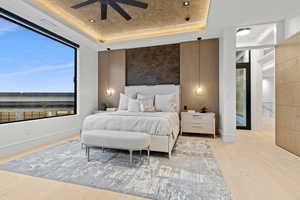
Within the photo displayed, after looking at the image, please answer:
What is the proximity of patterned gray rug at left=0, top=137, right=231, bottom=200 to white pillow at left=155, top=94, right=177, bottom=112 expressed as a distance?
1255 millimetres

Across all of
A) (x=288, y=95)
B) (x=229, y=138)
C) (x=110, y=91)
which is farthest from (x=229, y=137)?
(x=110, y=91)

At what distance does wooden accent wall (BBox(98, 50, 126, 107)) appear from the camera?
16.4ft

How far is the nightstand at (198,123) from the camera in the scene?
12.2 feet

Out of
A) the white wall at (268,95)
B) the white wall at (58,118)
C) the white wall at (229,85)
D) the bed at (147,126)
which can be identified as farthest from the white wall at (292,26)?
the white wall at (268,95)

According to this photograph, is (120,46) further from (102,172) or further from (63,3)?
(102,172)

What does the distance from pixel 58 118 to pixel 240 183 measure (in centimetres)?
401

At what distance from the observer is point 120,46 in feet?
15.7

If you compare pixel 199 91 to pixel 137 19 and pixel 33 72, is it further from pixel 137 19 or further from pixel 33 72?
pixel 33 72

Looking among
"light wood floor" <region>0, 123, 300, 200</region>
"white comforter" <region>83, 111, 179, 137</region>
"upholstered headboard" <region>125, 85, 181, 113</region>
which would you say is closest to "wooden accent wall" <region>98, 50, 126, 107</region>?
"upholstered headboard" <region>125, 85, 181, 113</region>

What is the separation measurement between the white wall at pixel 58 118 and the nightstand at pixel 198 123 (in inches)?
124

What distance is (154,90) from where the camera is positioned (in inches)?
176

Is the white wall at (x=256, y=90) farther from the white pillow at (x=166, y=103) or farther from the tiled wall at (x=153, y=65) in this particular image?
the white pillow at (x=166, y=103)

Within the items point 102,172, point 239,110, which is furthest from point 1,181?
point 239,110

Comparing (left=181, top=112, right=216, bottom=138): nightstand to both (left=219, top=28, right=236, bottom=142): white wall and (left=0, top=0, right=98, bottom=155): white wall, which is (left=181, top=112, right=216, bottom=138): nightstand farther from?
(left=0, top=0, right=98, bottom=155): white wall
